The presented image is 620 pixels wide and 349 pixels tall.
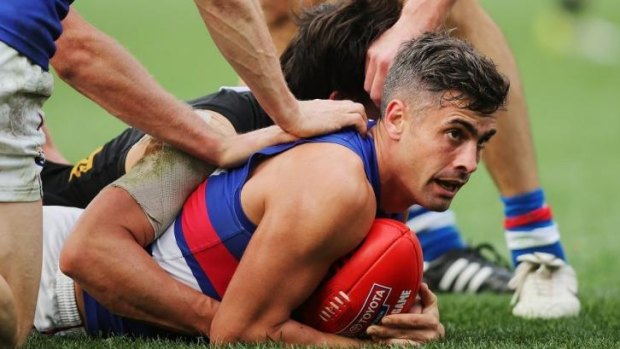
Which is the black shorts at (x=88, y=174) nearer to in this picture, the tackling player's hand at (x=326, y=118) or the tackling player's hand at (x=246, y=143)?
the tackling player's hand at (x=246, y=143)

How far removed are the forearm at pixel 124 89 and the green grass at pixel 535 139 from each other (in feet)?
2.28

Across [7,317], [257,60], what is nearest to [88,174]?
[257,60]

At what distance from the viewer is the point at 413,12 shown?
4922 mm

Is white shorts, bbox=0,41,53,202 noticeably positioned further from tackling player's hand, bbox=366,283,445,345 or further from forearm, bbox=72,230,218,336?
tackling player's hand, bbox=366,283,445,345

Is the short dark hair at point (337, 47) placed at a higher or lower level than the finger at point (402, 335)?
higher

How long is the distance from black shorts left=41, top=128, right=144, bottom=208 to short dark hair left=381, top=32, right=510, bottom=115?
118 centimetres

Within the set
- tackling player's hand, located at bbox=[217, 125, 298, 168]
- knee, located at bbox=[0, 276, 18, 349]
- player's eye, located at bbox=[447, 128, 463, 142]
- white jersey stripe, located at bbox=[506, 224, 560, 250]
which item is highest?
player's eye, located at bbox=[447, 128, 463, 142]

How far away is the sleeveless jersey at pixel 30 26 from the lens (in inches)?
157

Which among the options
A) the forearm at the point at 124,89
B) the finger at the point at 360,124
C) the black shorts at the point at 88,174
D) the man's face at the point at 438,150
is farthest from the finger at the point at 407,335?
the black shorts at the point at 88,174

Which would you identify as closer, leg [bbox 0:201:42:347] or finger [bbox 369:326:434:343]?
leg [bbox 0:201:42:347]

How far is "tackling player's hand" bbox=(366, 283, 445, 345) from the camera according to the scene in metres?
4.26

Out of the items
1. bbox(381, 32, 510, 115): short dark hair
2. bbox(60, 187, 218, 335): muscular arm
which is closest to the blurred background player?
bbox(381, 32, 510, 115): short dark hair

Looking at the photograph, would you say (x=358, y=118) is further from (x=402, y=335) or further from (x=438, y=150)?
(x=402, y=335)

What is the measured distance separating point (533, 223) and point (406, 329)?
174cm
